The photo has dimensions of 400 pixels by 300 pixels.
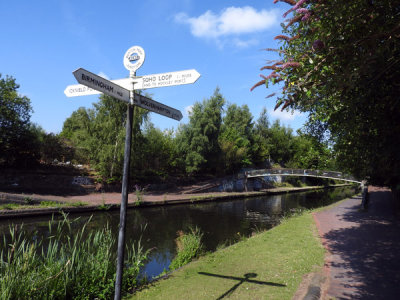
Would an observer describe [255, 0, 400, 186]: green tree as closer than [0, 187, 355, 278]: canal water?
Yes

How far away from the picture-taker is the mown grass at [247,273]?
493 centimetres

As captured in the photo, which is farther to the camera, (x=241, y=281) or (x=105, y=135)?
(x=105, y=135)

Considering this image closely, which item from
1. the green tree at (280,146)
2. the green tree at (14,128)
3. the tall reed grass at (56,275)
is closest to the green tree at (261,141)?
the green tree at (280,146)

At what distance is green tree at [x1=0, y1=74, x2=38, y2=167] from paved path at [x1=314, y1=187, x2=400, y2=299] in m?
25.6

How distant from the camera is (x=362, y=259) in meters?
7.04


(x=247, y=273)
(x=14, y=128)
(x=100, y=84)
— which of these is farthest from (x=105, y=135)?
(x=100, y=84)

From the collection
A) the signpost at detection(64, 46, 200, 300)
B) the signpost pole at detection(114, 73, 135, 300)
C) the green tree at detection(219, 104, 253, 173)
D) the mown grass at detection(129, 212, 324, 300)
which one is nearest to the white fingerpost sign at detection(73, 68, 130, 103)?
the signpost at detection(64, 46, 200, 300)

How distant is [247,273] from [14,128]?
2614cm

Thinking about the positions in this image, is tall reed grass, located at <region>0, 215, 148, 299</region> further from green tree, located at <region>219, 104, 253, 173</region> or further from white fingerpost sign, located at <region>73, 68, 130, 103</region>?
green tree, located at <region>219, 104, 253, 173</region>

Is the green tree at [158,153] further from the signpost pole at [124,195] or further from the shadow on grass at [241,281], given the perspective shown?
the signpost pole at [124,195]

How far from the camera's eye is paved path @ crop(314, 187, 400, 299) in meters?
5.06

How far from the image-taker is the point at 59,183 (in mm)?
26094

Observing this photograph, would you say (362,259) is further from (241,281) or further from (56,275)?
(56,275)

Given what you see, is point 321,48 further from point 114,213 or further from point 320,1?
point 114,213
